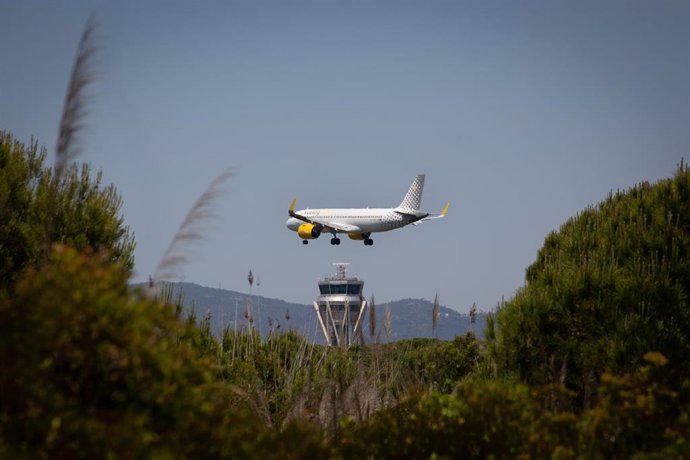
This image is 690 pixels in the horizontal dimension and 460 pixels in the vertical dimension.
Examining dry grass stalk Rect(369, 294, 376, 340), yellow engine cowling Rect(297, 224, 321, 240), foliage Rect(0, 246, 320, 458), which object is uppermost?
yellow engine cowling Rect(297, 224, 321, 240)

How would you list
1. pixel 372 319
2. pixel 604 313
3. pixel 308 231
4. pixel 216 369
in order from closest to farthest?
1. pixel 216 369
2. pixel 372 319
3. pixel 604 313
4. pixel 308 231

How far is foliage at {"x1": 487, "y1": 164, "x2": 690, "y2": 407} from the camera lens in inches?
480

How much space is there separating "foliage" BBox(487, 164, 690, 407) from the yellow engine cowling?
7353 cm

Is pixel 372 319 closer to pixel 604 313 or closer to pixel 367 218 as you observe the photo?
pixel 604 313

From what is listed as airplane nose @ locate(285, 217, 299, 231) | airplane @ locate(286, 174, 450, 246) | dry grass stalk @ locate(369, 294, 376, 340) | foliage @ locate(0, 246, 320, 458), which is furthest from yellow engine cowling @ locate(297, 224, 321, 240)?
foliage @ locate(0, 246, 320, 458)

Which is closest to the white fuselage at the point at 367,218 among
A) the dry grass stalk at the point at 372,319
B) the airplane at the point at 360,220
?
the airplane at the point at 360,220

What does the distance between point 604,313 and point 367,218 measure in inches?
3163

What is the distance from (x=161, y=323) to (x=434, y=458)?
2.09 metres

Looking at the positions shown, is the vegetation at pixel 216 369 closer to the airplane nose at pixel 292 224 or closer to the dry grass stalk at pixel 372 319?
the dry grass stalk at pixel 372 319

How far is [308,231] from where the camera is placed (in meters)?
87.9

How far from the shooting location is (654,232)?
13750mm

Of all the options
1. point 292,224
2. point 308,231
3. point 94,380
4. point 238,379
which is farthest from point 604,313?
point 292,224

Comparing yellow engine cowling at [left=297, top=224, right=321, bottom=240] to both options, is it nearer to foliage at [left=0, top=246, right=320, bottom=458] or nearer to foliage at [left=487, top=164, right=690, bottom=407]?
foliage at [left=487, top=164, right=690, bottom=407]

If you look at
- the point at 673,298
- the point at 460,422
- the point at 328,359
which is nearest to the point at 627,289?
the point at 673,298
